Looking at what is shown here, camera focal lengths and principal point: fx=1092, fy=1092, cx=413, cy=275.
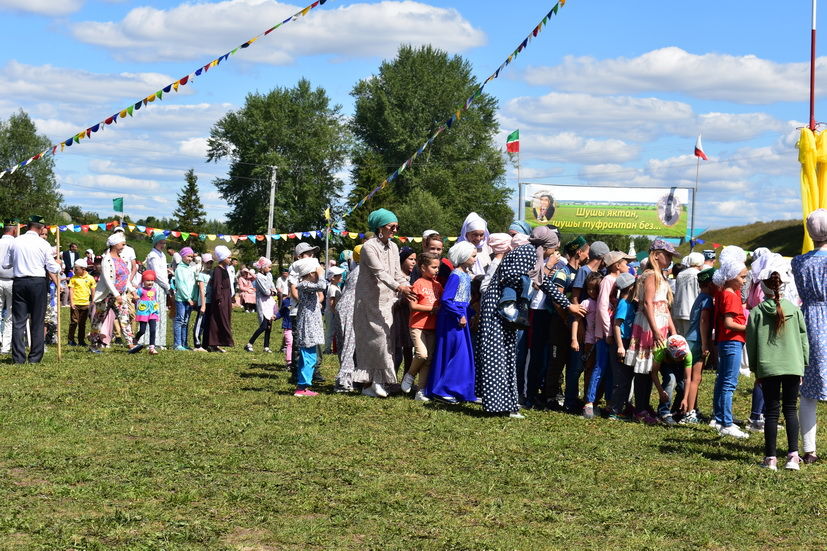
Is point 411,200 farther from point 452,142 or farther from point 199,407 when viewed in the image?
point 199,407

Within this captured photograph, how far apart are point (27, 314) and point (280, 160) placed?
203ft

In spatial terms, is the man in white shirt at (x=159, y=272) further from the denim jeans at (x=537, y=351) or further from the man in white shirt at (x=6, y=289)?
the denim jeans at (x=537, y=351)

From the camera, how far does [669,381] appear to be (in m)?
11.1

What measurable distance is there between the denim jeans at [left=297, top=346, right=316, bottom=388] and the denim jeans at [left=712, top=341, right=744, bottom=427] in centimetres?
434

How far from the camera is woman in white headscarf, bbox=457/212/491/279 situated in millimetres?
11898

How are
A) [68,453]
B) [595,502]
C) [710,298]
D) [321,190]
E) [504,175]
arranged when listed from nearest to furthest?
1. [595,502]
2. [68,453]
3. [710,298]
4. [504,175]
5. [321,190]

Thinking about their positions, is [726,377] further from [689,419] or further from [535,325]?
[535,325]

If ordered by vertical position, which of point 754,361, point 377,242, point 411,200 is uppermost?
point 411,200

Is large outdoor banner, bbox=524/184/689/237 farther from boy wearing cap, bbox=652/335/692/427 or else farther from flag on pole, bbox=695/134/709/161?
boy wearing cap, bbox=652/335/692/427

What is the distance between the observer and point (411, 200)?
69375 millimetres

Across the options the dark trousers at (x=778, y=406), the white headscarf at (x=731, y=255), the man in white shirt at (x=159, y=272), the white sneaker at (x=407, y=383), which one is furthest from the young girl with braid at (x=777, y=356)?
the man in white shirt at (x=159, y=272)

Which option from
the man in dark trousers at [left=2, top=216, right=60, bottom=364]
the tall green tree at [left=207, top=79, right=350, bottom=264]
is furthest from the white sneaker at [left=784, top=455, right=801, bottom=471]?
the tall green tree at [left=207, top=79, right=350, bottom=264]

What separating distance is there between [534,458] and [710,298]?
302 cm

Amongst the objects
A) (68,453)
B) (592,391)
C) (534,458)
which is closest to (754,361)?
(534,458)
